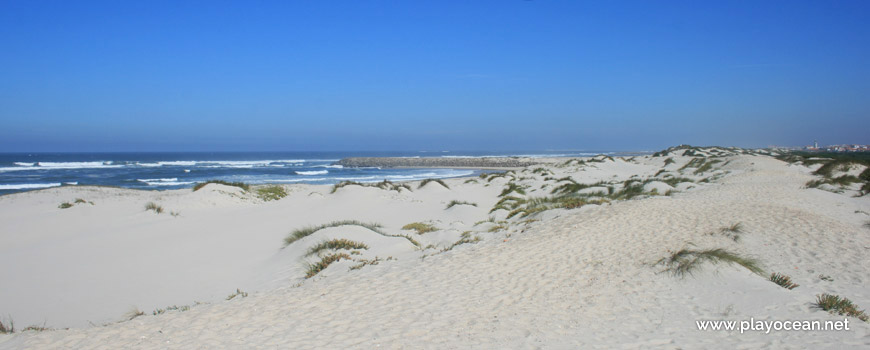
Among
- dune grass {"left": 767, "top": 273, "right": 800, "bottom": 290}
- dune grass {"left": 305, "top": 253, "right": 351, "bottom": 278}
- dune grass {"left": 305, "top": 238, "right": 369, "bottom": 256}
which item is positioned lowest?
dune grass {"left": 305, "top": 253, "right": 351, "bottom": 278}

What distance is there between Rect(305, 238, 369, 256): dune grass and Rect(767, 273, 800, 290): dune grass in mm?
7078

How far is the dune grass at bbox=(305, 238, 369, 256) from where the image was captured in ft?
30.6

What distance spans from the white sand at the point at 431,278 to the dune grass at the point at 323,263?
0.56 feet

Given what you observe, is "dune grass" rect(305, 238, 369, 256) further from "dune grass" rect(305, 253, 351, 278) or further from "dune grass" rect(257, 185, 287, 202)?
"dune grass" rect(257, 185, 287, 202)

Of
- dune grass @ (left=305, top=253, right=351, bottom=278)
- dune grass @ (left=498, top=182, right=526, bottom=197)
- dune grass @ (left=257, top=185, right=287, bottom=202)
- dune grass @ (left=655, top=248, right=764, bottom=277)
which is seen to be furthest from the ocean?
dune grass @ (left=655, top=248, right=764, bottom=277)

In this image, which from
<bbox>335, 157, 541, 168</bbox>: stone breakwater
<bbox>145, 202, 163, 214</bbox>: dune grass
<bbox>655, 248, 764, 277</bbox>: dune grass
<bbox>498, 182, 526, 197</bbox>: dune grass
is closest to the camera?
<bbox>655, 248, 764, 277</bbox>: dune grass

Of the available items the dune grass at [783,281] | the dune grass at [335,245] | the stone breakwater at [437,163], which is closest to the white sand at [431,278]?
the dune grass at [783,281]

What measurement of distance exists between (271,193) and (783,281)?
17.0 meters

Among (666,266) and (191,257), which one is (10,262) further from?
(666,266)

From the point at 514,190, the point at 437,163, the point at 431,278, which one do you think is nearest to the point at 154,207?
the point at 431,278

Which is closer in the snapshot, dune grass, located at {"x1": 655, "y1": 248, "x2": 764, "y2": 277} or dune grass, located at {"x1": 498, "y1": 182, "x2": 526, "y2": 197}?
dune grass, located at {"x1": 655, "y1": 248, "x2": 764, "y2": 277}

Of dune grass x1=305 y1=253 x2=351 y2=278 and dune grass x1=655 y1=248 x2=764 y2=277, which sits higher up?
dune grass x1=655 y1=248 x2=764 y2=277

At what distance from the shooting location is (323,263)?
27.5 ft

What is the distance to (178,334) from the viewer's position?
197 inches
